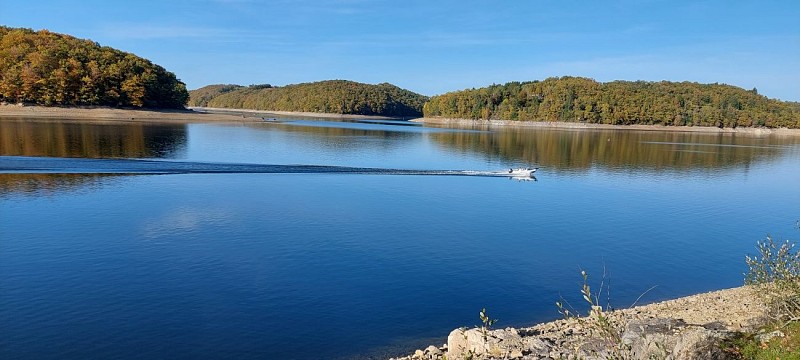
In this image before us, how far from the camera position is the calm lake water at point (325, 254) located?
40.8 ft

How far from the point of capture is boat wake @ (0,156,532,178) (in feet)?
109

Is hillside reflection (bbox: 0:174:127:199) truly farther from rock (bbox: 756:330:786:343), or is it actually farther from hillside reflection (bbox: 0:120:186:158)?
rock (bbox: 756:330:786:343)

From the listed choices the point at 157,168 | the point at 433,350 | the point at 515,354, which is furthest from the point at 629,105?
the point at 515,354

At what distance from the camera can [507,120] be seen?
174 metres

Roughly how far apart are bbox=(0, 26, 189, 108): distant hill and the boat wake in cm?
6698

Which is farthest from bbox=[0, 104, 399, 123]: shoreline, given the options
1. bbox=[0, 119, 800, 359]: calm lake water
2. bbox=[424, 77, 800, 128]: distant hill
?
bbox=[424, 77, 800, 128]: distant hill

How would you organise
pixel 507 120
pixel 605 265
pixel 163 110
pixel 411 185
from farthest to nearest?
pixel 507 120 < pixel 163 110 < pixel 411 185 < pixel 605 265

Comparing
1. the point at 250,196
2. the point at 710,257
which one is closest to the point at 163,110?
the point at 250,196

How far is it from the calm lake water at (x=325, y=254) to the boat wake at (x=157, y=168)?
1.45 meters

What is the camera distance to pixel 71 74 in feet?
301

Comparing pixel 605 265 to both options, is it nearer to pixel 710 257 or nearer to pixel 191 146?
pixel 710 257

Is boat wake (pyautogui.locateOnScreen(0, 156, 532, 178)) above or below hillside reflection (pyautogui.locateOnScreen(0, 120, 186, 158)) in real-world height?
below

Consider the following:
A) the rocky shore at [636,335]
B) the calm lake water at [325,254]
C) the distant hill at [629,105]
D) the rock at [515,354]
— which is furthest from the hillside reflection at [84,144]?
the distant hill at [629,105]

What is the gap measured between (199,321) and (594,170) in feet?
138
